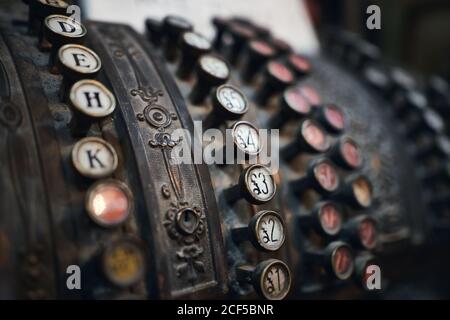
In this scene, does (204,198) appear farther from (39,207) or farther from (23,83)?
(23,83)

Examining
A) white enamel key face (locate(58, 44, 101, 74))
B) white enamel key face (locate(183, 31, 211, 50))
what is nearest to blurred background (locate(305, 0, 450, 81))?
white enamel key face (locate(183, 31, 211, 50))

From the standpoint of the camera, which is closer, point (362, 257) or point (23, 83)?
point (23, 83)

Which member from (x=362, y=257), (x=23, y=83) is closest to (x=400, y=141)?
(x=362, y=257)

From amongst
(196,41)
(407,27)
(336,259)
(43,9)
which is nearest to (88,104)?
(43,9)

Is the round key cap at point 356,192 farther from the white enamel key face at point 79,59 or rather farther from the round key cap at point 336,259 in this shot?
the white enamel key face at point 79,59

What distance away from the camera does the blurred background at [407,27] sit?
2611 mm

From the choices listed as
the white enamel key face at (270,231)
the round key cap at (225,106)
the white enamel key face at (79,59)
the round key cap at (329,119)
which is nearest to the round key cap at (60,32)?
the white enamel key face at (79,59)

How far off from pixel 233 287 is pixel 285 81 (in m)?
0.65

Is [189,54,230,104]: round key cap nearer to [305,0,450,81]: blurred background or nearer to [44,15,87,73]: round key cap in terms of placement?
[44,15,87,73]: round key cap

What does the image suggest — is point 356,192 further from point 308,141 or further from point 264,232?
point 264,232

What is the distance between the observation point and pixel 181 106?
120 cm

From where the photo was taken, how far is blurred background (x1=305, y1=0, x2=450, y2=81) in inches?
103

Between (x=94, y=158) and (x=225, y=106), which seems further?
(x=225, y=106)

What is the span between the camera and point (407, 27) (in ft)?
9.30
